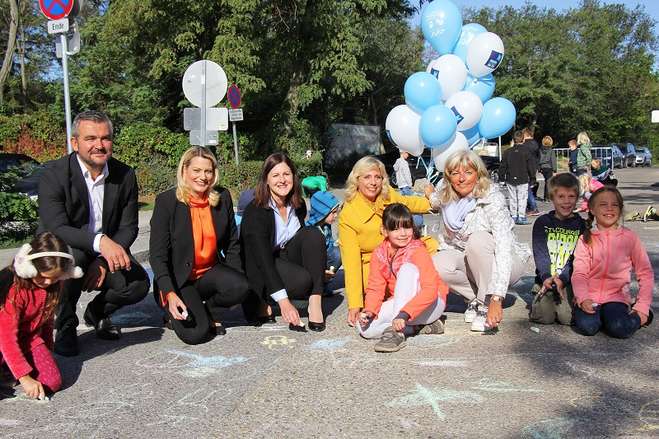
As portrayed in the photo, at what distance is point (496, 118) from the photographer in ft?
33.3

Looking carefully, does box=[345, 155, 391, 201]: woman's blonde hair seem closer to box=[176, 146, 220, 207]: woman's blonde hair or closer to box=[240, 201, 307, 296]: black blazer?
box=[240, 201, 307, 296]: black blazer

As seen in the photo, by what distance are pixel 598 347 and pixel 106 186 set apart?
3.41 metres

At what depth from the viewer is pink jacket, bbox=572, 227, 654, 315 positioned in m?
4.22

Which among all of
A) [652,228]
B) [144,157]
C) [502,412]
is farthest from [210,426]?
[144,157]

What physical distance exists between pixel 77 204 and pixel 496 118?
745cm

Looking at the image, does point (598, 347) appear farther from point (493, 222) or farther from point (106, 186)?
point (106, 186)

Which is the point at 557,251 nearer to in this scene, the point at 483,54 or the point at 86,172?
the point at 86,172

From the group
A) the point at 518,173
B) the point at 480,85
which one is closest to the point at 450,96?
the point at 480,85

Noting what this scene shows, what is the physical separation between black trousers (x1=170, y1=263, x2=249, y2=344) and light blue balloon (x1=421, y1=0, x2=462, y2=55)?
7.04 meters

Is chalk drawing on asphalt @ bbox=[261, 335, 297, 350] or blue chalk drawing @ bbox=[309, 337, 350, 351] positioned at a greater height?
blue chalk drawing @ bbox=[309, 337, 350, 351]

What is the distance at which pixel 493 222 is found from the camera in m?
4.43

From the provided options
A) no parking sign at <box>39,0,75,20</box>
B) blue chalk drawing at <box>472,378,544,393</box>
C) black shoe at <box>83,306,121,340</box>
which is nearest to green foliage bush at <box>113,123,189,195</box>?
no parking sign at <box>39,0,75,20</box>

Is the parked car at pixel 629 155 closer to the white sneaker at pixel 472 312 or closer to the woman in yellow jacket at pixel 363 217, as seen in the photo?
the white sneaker at pixel 472 312

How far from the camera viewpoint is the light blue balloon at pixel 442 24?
10188 millimetres
